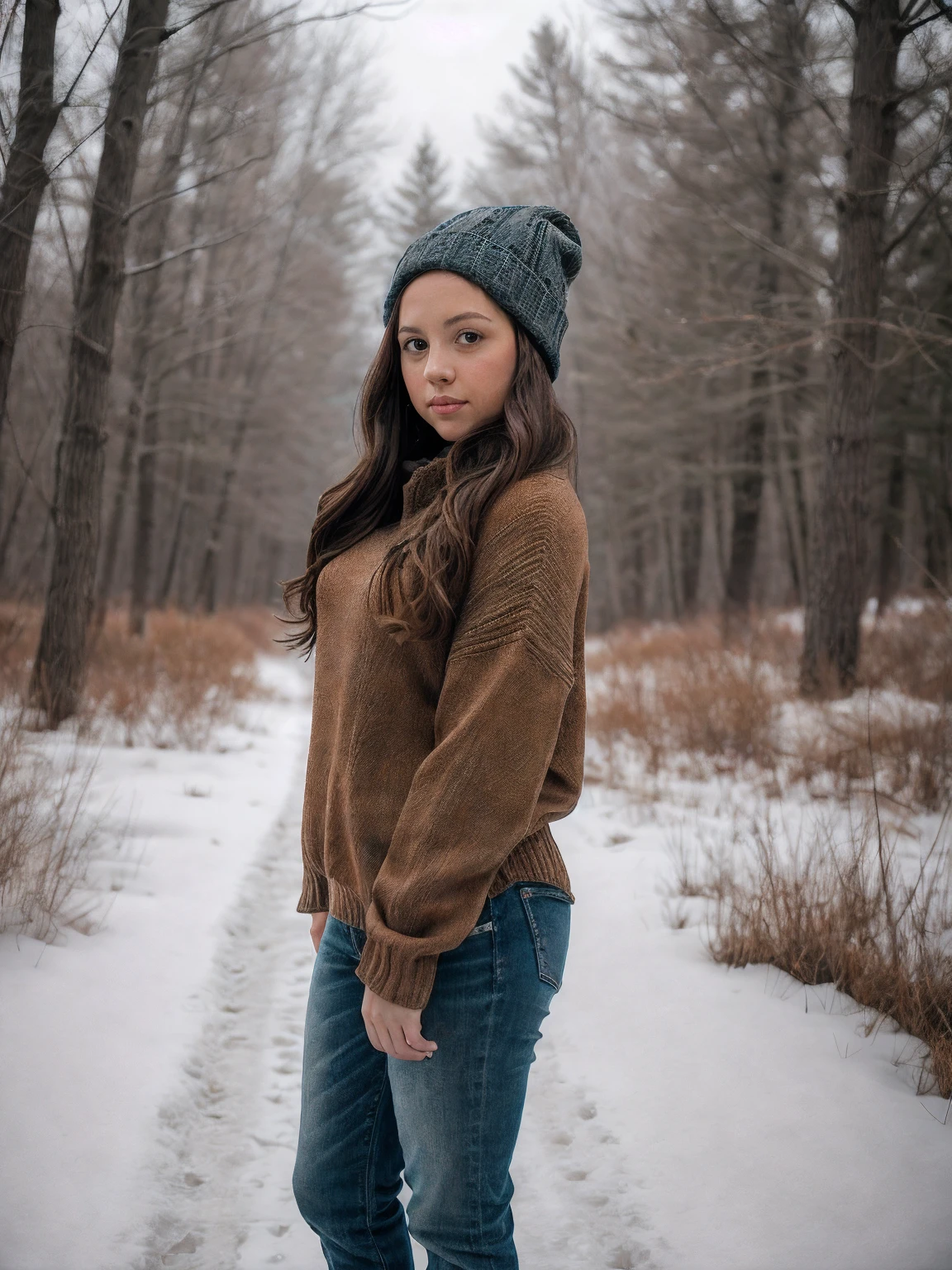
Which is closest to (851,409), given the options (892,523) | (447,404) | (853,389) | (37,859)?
(853,389)

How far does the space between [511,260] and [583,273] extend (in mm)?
14352

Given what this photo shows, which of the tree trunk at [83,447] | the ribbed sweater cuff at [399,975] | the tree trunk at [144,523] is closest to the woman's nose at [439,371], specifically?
the ribbed sweater cuff at [399,975]

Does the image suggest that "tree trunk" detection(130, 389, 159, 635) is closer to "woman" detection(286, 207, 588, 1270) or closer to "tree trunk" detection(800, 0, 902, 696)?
"tree trunk" detection(800, 0, 902, 696)

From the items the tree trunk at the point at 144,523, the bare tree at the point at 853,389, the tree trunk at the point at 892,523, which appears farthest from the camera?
the tree trunk at the point at 892,523

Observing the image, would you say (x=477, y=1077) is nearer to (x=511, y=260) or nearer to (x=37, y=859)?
(x=511, y=260)

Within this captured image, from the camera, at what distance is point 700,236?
11.6 m

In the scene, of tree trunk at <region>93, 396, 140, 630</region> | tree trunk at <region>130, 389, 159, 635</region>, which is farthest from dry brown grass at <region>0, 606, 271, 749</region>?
tree trunk at <region>93, 396, 140, 630</region>

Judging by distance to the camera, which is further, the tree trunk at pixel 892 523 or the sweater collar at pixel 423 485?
→ the tree trunk at pixel 892 523

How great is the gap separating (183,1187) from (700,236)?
1223 cm

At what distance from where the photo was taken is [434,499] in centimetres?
138

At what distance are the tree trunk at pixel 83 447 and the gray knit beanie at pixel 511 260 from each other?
481 centimetres

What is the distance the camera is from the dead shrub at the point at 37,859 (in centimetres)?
291

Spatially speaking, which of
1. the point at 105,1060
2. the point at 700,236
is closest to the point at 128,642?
the point at 105,1060

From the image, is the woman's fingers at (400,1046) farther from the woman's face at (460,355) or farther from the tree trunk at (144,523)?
the tree trunk at (144,523)
